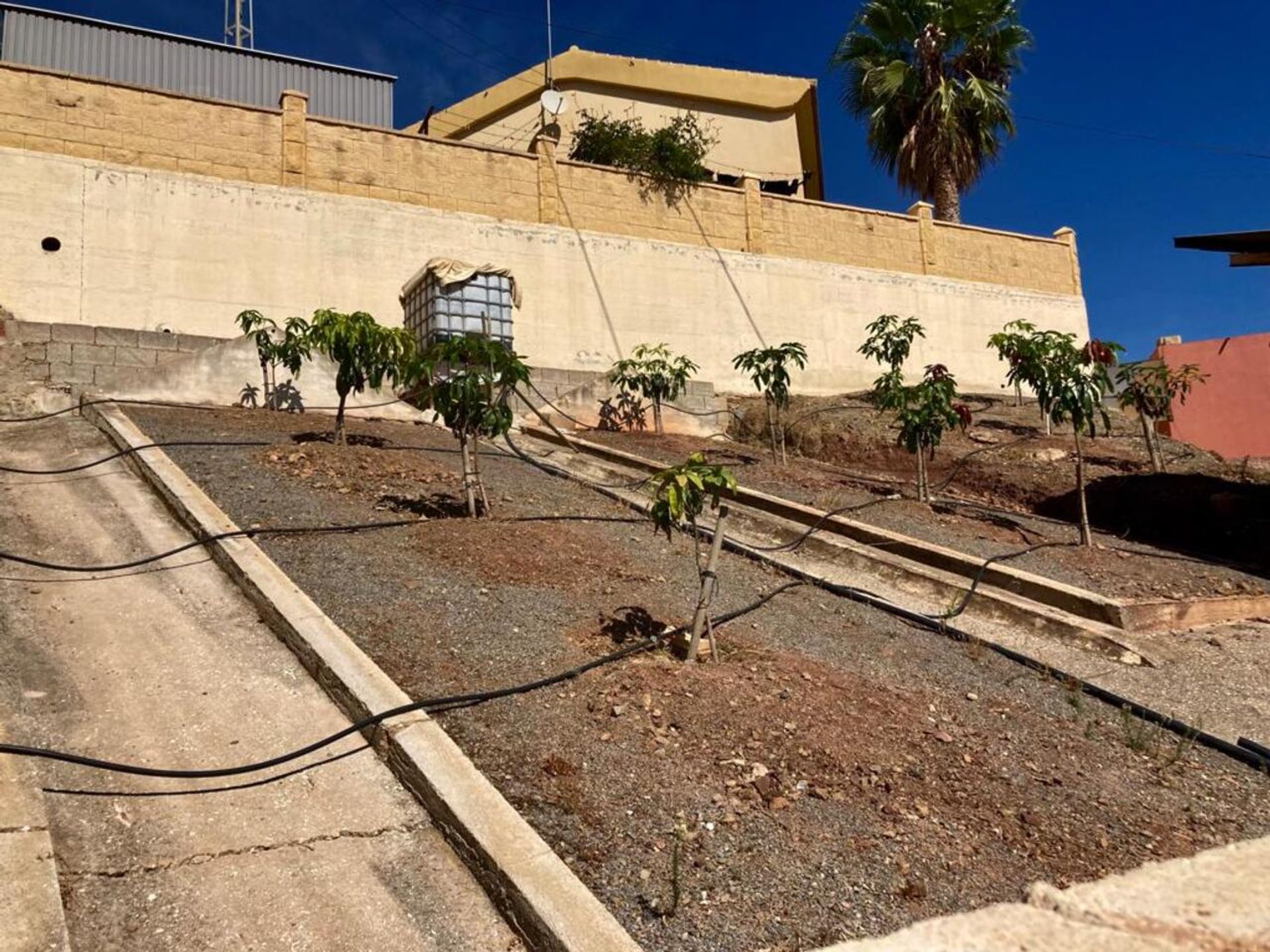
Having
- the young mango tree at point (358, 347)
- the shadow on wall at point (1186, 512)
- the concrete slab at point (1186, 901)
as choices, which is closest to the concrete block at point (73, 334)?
the young mango tree at point (358, 347)

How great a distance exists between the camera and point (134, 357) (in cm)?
1245

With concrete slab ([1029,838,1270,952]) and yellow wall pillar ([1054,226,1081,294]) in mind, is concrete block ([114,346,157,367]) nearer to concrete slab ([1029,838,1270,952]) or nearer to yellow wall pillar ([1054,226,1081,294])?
concrete slab ([1029,838,1270,952])

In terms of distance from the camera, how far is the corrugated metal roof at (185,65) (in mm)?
16453

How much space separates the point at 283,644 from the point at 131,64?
17555 millimetres

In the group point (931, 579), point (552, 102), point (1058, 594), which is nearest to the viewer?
point (1058, 594)

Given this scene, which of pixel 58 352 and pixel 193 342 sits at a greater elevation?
pixel 193 342

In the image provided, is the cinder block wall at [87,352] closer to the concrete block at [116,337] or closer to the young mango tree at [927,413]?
the concrete block at [116,337]

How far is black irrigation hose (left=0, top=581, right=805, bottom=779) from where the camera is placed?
11.1 feet

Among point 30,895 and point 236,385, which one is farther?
point 236,385

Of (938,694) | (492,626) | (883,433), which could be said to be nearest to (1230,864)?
(938,694)

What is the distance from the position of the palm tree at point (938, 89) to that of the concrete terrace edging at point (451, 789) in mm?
21237

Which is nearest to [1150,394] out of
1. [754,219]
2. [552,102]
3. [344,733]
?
[754,219]

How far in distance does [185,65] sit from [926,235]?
17332 mm

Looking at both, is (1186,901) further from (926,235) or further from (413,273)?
(926,235)
